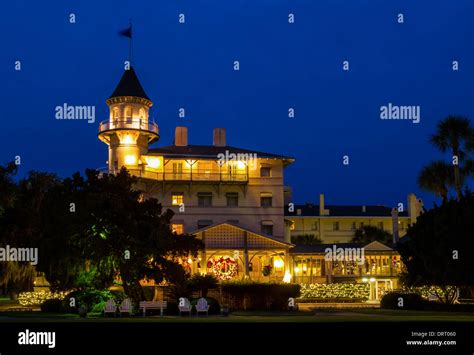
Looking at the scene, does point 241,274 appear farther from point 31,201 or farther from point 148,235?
point 148,235

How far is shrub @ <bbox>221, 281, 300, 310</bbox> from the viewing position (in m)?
35.7

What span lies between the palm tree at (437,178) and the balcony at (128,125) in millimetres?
23534

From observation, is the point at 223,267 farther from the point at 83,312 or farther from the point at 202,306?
the point at 83,312

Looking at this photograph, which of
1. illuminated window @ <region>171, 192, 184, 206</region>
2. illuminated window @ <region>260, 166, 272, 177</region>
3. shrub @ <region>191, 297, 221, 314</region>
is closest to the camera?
shrub @ <region>191, 297, 221, 314</region>

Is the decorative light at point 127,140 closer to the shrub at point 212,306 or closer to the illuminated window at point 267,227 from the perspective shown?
the illuminated window at point 267,227

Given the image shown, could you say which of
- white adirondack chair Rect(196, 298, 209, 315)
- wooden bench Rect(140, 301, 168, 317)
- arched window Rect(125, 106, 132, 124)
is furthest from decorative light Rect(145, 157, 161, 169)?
white adirondack chair Rect(196, 298, 209, 315)

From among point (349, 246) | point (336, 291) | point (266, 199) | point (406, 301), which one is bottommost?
point (336, 291)

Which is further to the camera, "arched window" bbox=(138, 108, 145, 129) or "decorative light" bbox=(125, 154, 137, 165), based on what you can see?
"arched window" bbox=(138, 108, 145, 129)

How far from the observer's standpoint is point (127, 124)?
57.4 metres

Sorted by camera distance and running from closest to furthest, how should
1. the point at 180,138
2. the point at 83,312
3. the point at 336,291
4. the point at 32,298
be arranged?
the point at 83,312, the point at 32,298, the point at 336,291, the point at 180,138

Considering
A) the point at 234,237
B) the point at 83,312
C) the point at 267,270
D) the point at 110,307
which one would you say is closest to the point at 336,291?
the point at 267,270

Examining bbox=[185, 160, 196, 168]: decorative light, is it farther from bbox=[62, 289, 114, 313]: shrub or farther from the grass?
the grass

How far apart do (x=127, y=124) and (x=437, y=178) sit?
2665cm
